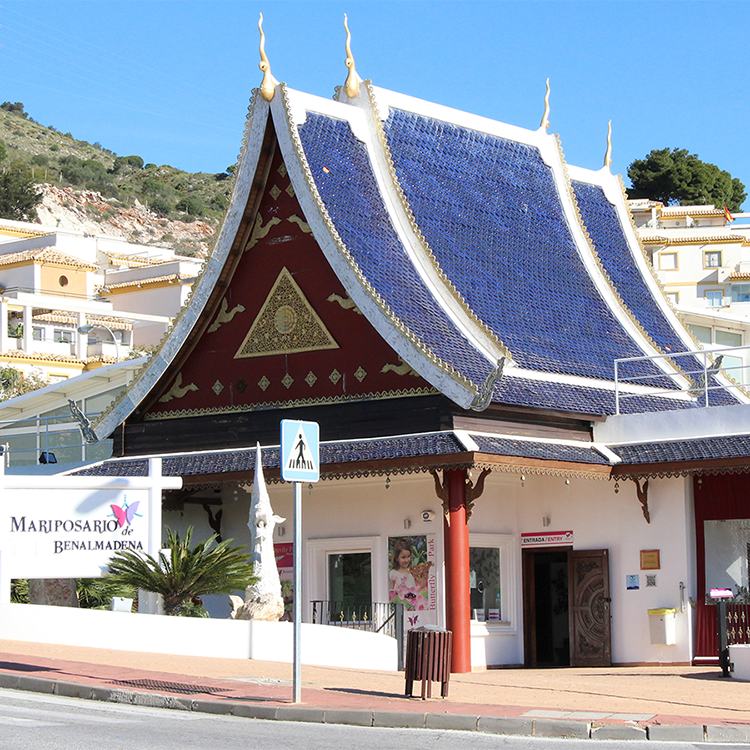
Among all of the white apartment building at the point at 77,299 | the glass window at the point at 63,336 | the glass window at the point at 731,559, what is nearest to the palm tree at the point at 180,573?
the glass window at the point at 731,559

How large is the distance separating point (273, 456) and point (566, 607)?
618 centimetres

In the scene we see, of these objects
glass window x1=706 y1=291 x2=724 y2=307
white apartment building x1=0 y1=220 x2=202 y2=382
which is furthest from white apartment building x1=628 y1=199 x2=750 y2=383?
white apartment building x1=0 y1=220 x2=202 y2=382

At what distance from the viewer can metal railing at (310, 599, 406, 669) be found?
66.0ft

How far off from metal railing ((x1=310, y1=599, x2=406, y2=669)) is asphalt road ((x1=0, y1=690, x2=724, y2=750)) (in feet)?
25.3

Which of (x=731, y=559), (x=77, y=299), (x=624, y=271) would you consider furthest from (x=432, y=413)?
(x=77, y=299)

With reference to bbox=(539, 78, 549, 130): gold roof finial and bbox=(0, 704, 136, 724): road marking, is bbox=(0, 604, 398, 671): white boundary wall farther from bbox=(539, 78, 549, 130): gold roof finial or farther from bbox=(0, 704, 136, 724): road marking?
bbox=(539, 78, 549, 130): gold roof finial

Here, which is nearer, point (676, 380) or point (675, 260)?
point (676, 380)

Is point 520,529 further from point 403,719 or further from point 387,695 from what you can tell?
point 403,719

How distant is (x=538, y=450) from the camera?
64.5 feet

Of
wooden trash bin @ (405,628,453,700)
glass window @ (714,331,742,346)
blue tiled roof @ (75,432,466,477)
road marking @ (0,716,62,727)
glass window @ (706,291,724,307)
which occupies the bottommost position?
road marking @ (0,716,62,727)

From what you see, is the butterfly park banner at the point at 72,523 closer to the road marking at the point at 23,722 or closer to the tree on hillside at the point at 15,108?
the road marking at the point at 23,722

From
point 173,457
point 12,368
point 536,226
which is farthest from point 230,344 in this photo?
point 12,368

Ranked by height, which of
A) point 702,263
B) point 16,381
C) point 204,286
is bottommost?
point 204,286

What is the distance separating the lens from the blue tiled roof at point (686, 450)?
1947 cm
